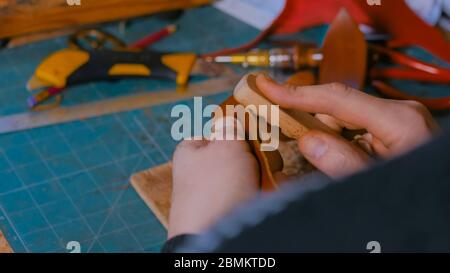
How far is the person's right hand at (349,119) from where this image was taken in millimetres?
577

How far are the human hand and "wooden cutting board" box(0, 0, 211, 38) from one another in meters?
0.42

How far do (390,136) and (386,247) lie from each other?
0.93ft

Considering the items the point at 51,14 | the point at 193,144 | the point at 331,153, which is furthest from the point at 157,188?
the point at 51,14

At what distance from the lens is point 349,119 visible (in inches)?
23.8

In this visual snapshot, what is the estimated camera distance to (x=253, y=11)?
1.08 m

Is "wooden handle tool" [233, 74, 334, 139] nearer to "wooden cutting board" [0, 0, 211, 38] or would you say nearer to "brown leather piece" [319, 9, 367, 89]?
"brown leather piece" [319, 9, 367, 89]

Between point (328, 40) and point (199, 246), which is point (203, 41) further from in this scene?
point (199, 246)

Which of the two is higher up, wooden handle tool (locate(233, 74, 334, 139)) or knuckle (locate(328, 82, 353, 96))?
knuckle (locate(328, 82, 353, 96))

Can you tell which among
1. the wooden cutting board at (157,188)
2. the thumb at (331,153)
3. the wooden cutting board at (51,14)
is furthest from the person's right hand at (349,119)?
the wooden cutting board at (51,14)

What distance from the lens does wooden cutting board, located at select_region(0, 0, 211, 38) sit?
3.11ft

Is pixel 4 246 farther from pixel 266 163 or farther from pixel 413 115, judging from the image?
pixel 413 115

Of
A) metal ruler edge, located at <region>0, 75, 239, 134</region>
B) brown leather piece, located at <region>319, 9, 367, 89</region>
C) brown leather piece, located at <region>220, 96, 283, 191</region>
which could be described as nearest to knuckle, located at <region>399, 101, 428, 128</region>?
brown leather piece, located at <region>220, 96, 283, 191</region>

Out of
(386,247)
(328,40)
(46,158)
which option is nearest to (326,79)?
(328,40)

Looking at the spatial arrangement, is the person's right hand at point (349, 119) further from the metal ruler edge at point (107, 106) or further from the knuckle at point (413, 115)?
the metal ruler edge at point (107, 106)
